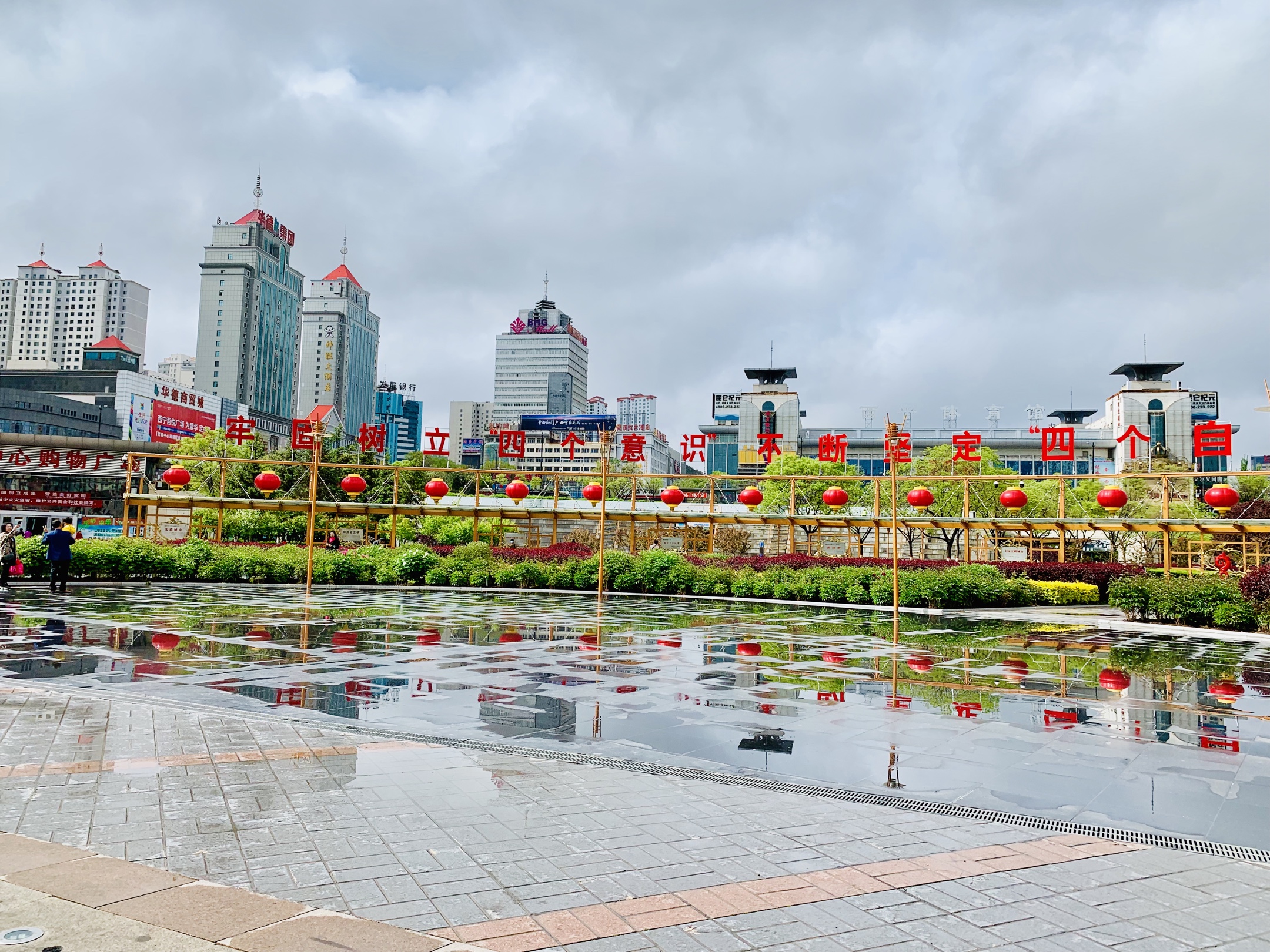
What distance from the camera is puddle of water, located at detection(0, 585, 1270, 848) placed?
579 cm

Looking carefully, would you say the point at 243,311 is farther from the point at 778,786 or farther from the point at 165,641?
the point at 778,786

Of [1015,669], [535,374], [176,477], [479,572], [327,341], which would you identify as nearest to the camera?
[1015,669]

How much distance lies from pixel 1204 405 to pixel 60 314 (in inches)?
7195

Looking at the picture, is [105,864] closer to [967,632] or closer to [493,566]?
[967,632]

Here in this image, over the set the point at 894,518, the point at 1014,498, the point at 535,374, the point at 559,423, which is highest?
the point at 535,374

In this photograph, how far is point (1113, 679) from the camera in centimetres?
1002

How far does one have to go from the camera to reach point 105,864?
375cm

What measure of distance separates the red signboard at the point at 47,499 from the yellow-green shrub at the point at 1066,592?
201ft

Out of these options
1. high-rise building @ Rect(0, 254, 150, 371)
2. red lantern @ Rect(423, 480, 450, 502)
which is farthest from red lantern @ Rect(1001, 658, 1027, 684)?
high-rise building @ Rect(0, 254, 150, 371)

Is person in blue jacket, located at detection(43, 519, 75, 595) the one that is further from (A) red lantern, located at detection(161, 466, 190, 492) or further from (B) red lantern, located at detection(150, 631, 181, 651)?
(B) red lantern, located at detection(150, 631, 181, 651)

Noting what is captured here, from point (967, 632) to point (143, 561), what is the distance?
893 inches

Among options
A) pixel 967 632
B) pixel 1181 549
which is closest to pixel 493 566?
pixel 967 632

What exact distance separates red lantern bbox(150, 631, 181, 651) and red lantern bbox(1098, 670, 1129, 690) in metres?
11.3

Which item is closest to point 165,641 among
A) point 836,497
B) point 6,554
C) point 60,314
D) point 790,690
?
point 790,690
